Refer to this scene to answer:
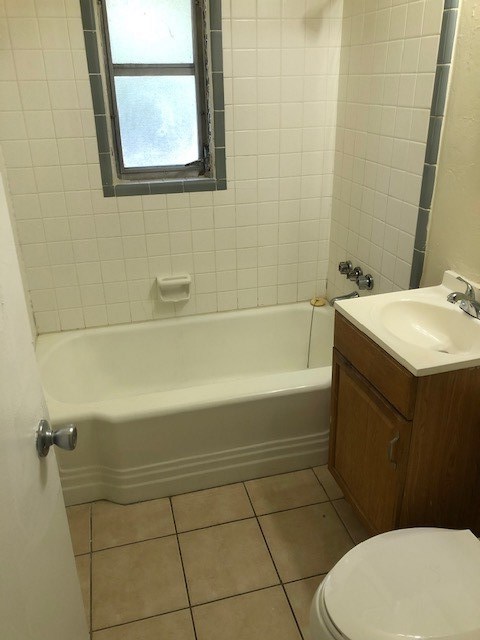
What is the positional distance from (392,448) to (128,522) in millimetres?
1064

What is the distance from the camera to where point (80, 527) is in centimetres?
190

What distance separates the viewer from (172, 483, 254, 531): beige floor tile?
1926 mm

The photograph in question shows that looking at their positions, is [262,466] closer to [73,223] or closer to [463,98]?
[73,223]

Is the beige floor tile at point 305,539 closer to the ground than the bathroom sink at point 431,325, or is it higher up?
closer to the ground

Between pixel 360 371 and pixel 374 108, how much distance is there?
1.13 meters

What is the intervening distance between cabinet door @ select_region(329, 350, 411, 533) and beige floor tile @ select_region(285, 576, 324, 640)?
0.94 ft

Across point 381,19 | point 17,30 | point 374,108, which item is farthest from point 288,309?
point 17,30

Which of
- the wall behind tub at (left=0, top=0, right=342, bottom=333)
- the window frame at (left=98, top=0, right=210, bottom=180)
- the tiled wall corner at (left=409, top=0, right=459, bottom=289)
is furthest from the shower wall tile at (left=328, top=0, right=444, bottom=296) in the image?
the window frame at (left=98, top=0, right=210, bottom=180)

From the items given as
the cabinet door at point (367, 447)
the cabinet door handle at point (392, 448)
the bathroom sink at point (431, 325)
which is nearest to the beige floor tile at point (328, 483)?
the cabinet door at point (367, 447)

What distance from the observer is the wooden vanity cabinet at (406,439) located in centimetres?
136

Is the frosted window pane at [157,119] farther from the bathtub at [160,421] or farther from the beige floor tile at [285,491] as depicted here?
the beige floor tile at [285,491]

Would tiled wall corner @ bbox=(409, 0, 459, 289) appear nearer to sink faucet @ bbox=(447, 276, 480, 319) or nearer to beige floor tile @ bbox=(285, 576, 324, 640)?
sink faucet @ bbox=(447, 276, 480, 319)

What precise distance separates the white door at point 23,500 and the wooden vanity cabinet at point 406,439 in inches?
35.4

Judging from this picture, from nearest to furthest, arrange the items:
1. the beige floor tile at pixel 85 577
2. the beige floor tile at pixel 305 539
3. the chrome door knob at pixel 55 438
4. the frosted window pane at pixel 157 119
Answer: the chrome door knob at pixel 55 438
the beige floor tile at pixel 85 577
the beige floor tile at pixel 305 539
the frosted window pane at pixel 157 119
